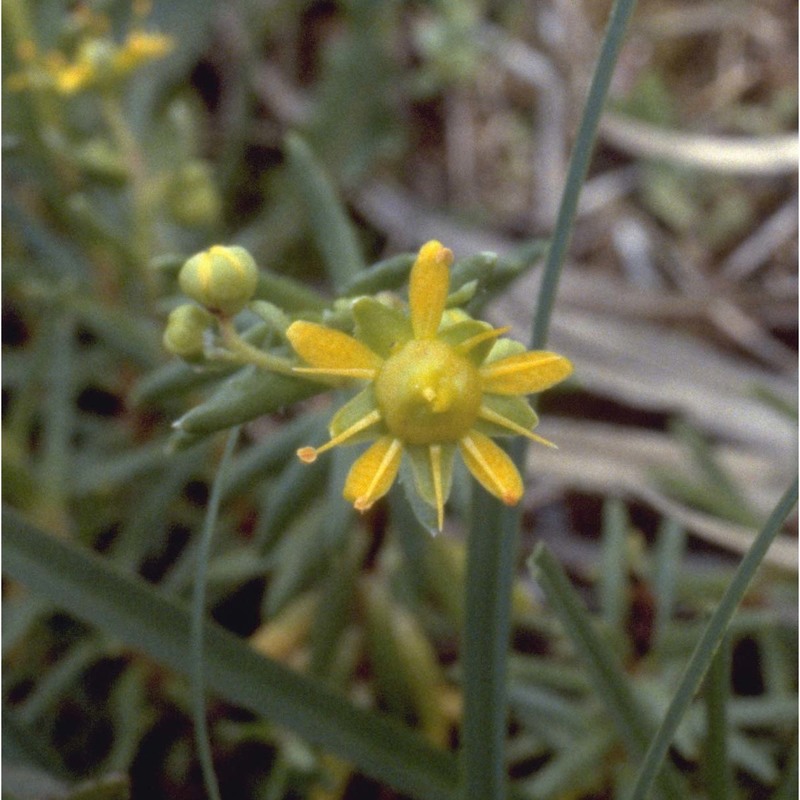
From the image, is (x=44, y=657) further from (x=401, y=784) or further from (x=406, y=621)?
(x=401, y=784)

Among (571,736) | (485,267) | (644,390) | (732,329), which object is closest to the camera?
(485,267)

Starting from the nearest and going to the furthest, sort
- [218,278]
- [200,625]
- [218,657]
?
[218,278]
[200,625]
[218,657]

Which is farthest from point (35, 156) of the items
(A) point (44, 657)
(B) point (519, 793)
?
(B) point (519, 793)

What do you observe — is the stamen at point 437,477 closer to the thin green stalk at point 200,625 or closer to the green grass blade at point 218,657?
the thin green stalk at point 200,625

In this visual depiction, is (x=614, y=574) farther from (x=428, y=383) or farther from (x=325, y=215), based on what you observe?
(x=428, y=383)

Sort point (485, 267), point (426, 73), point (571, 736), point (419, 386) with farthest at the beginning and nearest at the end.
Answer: point (426, 73)
point (571, 736)
point (485, 267)
point (419, 386)

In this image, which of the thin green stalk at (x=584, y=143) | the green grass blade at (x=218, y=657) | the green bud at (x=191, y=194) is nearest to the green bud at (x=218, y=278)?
the thin green stalk at (x=584, y=143)

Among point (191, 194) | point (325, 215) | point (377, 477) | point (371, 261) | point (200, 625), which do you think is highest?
point (371, 261)

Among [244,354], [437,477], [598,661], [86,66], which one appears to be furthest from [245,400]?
[86,66]
